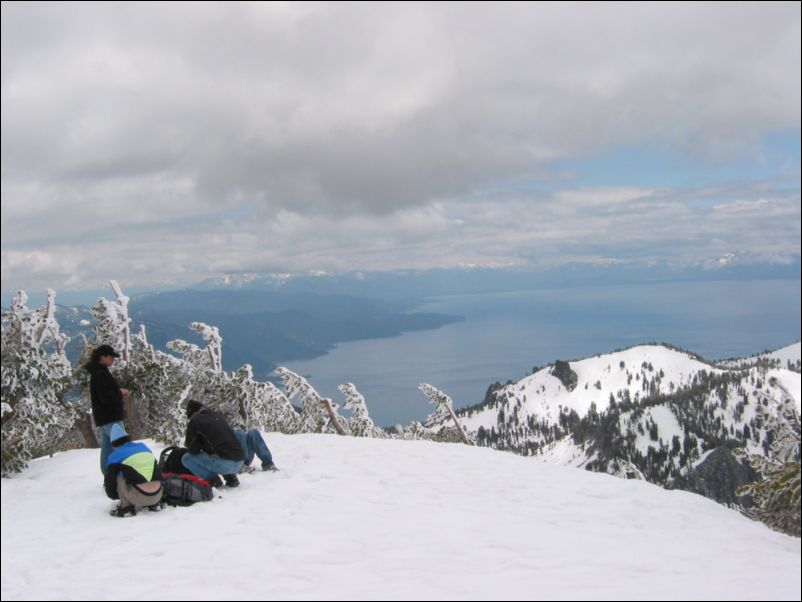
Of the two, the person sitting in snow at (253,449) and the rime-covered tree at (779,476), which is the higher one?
the person sitting in snow at (253,449)

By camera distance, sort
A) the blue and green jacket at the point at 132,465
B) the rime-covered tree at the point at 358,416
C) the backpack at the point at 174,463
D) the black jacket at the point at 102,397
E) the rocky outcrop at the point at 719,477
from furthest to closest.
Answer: the rocky outcrop at the point at 719,477 → the rime-covered tree at the point at 358,416 → the backpack at the point at 174,463 → the black jacket at the point at 102,397 → the blue and green jacket at the point at 132,465

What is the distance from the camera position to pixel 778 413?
15.8 meters

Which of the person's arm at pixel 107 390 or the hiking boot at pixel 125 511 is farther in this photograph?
the person's arm at pixel 107 390

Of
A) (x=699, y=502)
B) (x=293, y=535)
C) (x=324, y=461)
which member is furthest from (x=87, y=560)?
(x=699, y=502)

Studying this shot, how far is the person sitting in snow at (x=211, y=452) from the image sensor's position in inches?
467

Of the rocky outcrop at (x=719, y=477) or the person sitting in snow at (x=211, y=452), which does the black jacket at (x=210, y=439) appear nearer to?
the person sitting in snow at (x=211, y=452)

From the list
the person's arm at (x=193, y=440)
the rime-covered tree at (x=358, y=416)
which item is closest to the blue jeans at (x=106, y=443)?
the person's arm at (x=193, y=440)

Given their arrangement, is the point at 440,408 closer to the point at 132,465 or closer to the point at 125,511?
the point at 125,511

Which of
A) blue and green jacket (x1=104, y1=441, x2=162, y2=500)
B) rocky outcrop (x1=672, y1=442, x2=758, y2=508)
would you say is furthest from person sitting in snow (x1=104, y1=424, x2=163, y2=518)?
rocky outcrop (x1=672, y1=442, x2=758, y2=508)

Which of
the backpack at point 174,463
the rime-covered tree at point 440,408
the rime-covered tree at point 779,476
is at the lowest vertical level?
the rime-covered tree at point 440,408

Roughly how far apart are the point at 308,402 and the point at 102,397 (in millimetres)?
19247

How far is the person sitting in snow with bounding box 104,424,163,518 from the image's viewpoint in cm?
1076

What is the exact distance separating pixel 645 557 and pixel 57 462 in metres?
14.3

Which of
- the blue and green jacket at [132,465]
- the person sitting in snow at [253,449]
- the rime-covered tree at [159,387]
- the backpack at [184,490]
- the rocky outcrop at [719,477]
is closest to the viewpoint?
the blue and green jacket at [132,465]
